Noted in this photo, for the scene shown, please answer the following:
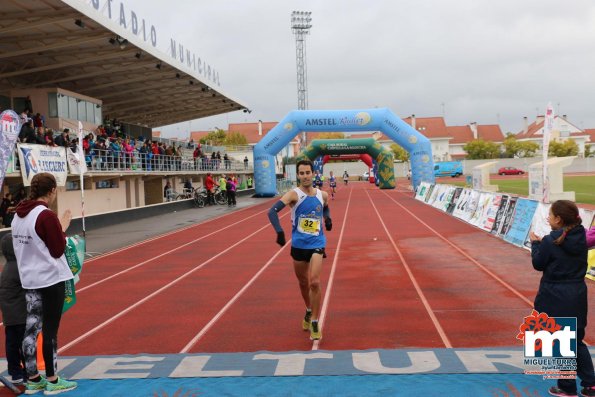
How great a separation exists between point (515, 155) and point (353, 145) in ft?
171

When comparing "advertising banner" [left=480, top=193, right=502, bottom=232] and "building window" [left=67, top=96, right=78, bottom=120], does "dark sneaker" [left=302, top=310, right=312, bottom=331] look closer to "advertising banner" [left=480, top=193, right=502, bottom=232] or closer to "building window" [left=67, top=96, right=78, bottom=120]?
"advertising banner" [left=480, top=193, right=502, bottom=232]

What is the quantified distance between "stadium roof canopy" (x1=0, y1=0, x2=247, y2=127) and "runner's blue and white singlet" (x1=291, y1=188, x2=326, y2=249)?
13769mm

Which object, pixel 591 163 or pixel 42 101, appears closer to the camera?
pixel 42 101

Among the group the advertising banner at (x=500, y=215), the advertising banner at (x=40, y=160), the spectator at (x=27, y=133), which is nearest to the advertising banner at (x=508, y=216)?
the advertising banner at (x=500, y=215)

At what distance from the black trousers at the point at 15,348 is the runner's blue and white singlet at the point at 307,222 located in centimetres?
280

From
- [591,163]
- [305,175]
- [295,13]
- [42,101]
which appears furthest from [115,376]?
[591,163]

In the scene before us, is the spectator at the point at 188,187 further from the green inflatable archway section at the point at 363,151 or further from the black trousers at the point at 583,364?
the black trousers at the point at 583,364

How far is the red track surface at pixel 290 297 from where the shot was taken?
253 inches

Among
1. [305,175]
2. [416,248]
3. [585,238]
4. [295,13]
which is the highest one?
[295,13]

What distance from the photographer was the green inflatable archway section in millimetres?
50094

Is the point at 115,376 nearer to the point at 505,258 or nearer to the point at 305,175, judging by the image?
the point at 305,175

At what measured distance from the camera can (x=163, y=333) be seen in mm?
6820

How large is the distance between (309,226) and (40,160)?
1337 cm

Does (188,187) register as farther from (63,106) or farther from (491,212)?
(491,212)
